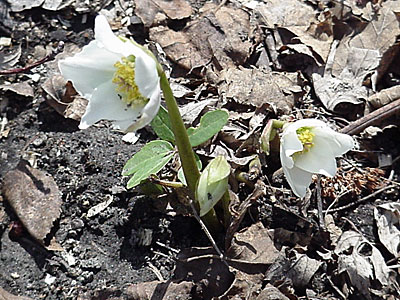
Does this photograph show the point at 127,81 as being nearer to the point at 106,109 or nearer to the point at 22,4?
the point at 106,109

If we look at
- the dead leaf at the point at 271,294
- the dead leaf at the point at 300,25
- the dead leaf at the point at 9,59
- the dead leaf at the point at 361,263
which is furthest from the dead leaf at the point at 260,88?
the dead leaf at the point at 9,59

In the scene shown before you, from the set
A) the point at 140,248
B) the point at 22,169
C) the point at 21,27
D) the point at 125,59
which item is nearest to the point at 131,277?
the point at 140,248

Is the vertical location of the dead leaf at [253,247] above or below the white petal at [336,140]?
below

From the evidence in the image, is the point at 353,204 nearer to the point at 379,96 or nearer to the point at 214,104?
the point at 379,96

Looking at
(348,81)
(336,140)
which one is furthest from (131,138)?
(348,81)

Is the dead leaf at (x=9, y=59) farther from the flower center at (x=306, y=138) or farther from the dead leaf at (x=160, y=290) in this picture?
the flower center at (x=306, y=138)
